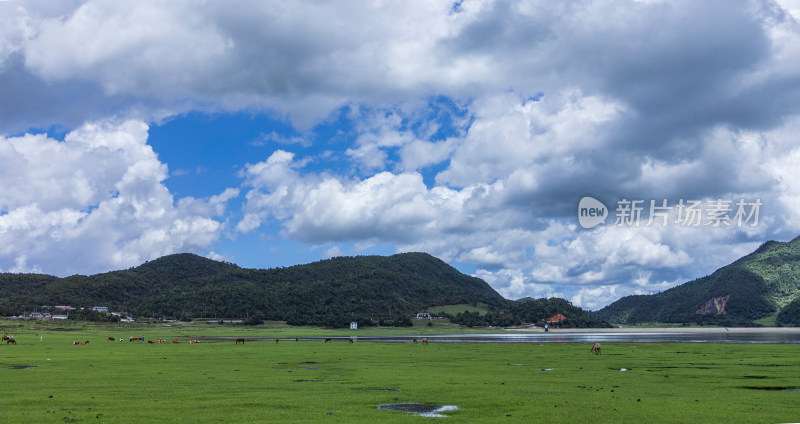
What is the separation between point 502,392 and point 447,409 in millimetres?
5192

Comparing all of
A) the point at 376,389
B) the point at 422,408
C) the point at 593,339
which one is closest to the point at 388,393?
the point at 376,389

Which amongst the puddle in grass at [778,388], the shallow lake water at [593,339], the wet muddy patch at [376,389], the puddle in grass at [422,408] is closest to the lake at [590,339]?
the shallow lake water at [593,339]

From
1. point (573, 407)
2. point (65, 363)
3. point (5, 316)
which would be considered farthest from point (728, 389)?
point (5, 316)

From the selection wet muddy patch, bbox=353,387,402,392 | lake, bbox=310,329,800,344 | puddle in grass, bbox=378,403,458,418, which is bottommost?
lake, bbox=310,329,800,344

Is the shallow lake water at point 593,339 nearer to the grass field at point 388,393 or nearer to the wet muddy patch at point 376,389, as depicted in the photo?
the grass field at point 388,393

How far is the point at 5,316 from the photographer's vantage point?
190 meters

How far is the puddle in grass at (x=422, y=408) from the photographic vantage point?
19828 millimetres

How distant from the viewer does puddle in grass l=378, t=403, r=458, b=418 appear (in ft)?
65.1

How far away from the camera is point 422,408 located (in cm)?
2130

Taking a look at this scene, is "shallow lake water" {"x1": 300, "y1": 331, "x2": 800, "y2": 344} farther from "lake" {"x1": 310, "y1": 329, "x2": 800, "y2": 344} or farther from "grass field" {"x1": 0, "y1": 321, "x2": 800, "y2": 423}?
"grass field" {"x1": 0, "y1": 321, "x2": 800, "y2": 423}

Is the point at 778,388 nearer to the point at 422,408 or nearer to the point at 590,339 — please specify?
the point at 422,408

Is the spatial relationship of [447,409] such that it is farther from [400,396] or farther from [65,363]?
[65,363]

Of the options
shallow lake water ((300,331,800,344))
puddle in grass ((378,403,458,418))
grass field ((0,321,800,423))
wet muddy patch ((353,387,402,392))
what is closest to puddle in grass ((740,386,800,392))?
grass field ((0,321,800,423))

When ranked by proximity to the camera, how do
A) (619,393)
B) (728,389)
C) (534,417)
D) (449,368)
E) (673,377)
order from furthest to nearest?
(449,368) → (673,377) → (728,389) → (619,393) → (534,417)
